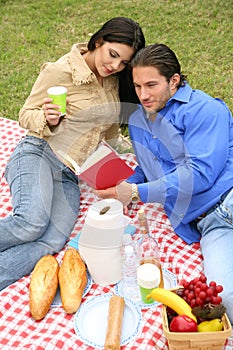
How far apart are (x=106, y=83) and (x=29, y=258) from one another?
3.80 ft

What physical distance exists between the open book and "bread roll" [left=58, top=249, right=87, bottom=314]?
0.40 meters

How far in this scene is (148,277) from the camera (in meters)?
2.52

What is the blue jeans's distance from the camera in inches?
97.3

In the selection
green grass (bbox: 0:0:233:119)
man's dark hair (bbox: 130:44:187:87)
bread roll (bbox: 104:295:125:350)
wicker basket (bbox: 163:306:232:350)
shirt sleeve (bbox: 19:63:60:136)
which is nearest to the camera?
wicker basket (bbox: 163:306:232:350)

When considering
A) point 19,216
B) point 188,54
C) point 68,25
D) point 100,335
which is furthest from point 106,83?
point 68,25

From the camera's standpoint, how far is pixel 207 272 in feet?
8.64

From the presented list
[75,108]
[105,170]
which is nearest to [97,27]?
[75,108]

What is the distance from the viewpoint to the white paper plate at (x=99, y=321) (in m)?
2.44

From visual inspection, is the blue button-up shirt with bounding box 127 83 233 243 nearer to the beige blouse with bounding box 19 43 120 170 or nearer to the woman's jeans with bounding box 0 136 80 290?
the beige blouse with bounding box 19 43 120 170

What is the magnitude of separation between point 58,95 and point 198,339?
1.46 metres

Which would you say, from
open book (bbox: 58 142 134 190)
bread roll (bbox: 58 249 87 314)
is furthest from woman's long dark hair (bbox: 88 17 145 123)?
bread roll (bbox: 58 249 87 314)

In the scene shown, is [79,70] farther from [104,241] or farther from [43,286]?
[43,286]

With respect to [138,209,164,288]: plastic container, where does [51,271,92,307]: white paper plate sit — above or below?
below

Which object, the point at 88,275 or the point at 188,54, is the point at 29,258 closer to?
the point at 88,275
